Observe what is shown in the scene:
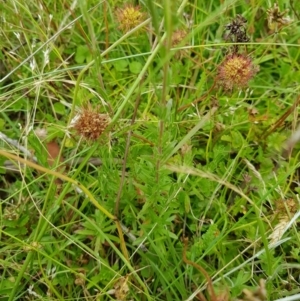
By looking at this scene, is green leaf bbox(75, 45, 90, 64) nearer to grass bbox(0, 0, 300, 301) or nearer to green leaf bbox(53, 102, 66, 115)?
grass bbox(0, 0, 300, 301)

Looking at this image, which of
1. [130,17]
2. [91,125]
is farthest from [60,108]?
[91,125]

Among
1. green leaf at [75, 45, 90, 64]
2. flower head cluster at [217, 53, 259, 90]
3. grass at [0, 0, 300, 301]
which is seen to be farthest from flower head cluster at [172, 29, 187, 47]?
green leaf at [75, 45, 90, 64]

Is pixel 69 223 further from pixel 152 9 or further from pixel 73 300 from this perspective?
pixel 152 9

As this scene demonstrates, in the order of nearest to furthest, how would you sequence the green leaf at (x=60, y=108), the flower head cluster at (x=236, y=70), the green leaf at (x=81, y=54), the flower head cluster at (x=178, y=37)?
the flower head cluster at (x=236, y=70) < the flower head cluster at (x=178, y=37) < the green leaf at (x=60, y=108) < the green leaf at (x=81, y=54)

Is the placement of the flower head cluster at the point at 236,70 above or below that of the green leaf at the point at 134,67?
above

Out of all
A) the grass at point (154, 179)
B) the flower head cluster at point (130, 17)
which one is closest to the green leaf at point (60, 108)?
the grass at point (154, 179)

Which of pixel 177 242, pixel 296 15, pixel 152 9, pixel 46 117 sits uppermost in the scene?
pixel 152 9

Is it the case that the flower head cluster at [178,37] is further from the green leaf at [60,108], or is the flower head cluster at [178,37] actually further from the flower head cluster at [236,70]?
the green leaf at [60,108]

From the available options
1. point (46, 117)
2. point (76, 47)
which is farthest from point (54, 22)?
point (46, 117)
